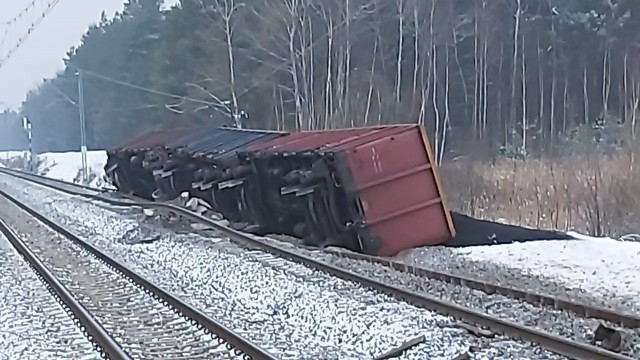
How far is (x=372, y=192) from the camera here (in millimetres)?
16391

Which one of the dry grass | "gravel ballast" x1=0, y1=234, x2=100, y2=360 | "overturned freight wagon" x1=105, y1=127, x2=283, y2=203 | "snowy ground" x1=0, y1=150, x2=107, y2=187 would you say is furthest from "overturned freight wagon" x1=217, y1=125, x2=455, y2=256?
"snowy ground" x1=0, y1=150, x2=107, y2=187

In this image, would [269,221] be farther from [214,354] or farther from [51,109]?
[51,109]

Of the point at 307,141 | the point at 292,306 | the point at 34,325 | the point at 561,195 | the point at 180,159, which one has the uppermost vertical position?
the point at 307,141

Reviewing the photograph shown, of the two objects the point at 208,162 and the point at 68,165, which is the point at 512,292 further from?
the point at 68,165

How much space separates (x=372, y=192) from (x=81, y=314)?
6.94 meters

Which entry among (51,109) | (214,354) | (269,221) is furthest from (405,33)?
(51,109)

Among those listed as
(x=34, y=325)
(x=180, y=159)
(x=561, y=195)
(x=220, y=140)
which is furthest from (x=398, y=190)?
(x=180, y=159)

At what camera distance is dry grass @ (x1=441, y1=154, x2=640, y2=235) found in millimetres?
18812

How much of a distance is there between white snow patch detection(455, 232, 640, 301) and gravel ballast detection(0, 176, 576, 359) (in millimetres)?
2937

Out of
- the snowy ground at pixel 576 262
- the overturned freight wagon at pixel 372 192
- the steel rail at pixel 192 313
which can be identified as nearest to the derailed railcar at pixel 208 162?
the overturned freight wagon at pixel 372 192

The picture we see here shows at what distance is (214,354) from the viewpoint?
851cm

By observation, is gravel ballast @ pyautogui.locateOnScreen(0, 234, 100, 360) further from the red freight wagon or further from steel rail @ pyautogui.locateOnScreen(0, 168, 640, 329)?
the red freight wagon

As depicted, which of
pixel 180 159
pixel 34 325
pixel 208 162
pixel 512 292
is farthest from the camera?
pixel 180 159

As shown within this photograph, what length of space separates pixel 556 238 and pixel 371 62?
35934 mm
